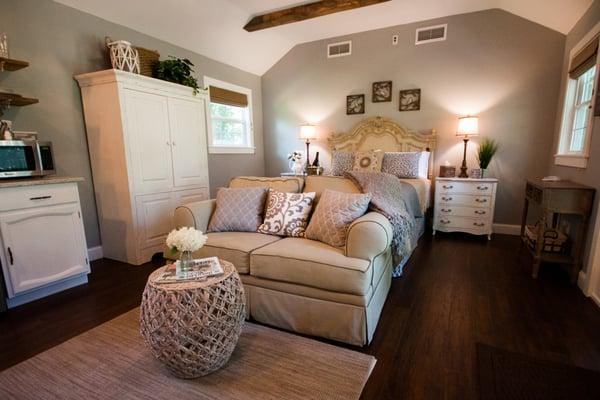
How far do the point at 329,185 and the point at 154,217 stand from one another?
1928 mm

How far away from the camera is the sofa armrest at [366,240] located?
1.74 meters

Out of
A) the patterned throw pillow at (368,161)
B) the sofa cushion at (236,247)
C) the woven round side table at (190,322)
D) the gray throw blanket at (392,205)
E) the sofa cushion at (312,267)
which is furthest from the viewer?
the patterned throw pillow at (368,161)

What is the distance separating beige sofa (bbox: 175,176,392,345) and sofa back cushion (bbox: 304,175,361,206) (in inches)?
19.6

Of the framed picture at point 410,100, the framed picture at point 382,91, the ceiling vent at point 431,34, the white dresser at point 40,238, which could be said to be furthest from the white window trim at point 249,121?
the ceiling vent at point 431,34

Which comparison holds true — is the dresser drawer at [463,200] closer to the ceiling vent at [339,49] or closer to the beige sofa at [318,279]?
the beige sofa at [318,279]

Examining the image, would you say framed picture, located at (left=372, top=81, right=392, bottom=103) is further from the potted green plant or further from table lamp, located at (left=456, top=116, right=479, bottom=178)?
the potted green plant

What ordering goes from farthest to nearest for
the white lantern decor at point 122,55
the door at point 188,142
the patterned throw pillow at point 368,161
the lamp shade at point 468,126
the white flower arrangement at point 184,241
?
the patterned throw pillow at point 368,161, the lamp shade at point 468,126, the door at point 188,142, the white lantern decor at point 122,55, the white flower arrangement at point 184,241

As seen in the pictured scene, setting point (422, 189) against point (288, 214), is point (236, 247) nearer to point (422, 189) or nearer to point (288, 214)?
point (288, 214)

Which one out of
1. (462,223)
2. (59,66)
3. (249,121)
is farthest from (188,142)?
(462,223)

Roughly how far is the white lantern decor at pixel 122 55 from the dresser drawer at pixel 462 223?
3939 mm

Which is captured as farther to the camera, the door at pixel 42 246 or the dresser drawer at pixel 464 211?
the dresser drawer at pixel 464 211

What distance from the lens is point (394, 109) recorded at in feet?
14.5

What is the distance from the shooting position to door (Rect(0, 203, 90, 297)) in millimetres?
2143

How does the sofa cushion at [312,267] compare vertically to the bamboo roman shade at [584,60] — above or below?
below
